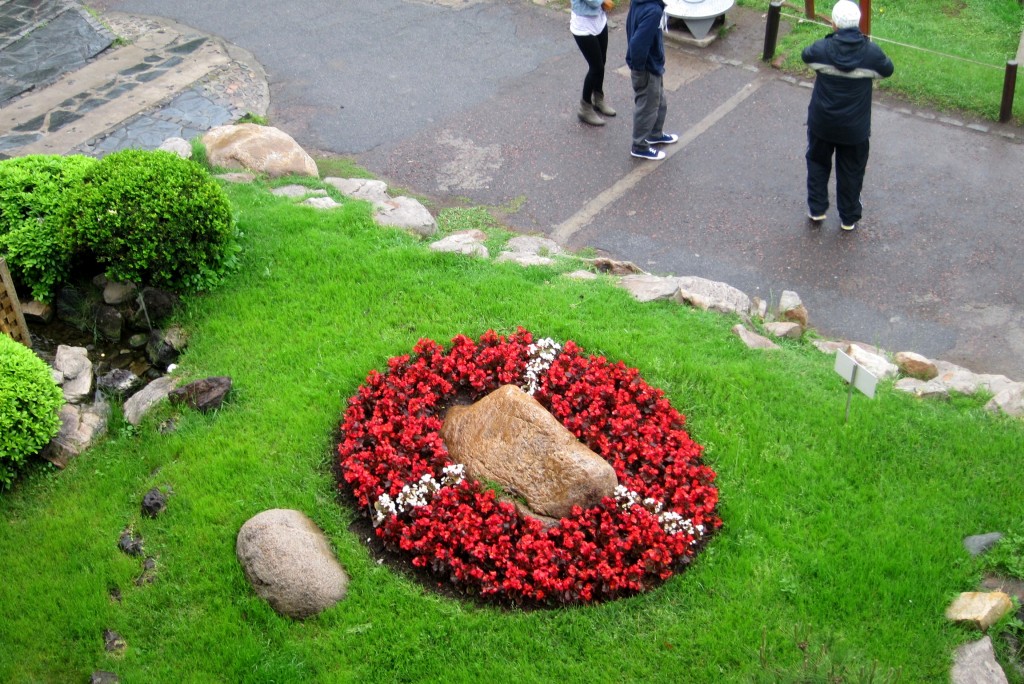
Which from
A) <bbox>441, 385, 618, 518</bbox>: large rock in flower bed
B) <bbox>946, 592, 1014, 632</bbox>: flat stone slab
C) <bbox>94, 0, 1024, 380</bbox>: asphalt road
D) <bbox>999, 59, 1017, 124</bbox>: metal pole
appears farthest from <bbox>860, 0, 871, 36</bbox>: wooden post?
<bbox>946, 592, 1014, 632</bbox>: flat stone slab

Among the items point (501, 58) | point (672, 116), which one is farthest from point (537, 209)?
point (501, 58)

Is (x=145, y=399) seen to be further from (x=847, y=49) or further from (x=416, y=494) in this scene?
(x=847, y=49)

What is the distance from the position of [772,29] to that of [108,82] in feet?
26.4

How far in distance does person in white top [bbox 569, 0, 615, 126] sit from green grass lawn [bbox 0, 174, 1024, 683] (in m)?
3.79

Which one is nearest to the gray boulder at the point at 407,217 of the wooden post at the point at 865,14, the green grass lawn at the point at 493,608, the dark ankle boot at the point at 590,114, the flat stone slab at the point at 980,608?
the green grass lawn at the point at 493,608

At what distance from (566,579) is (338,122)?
7.22m

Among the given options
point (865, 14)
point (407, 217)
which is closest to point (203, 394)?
point (407, 217)

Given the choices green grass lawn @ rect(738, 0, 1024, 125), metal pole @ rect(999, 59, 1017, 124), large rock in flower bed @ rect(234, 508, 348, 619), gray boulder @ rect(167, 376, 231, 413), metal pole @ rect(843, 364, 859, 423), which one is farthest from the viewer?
green grass lawn @ rect(738, 0, 1024, 125)

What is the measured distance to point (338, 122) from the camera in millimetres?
10906

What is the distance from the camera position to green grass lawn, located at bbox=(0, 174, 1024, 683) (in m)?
5.01

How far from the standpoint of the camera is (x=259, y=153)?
31.2 feet

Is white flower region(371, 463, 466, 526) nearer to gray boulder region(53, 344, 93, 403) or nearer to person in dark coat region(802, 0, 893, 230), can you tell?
gray boulder region(53, 344, 93, 403)

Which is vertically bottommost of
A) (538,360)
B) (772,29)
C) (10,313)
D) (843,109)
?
(538,360)

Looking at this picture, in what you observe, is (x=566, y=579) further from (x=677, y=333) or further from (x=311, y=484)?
(x=677, y=333)
